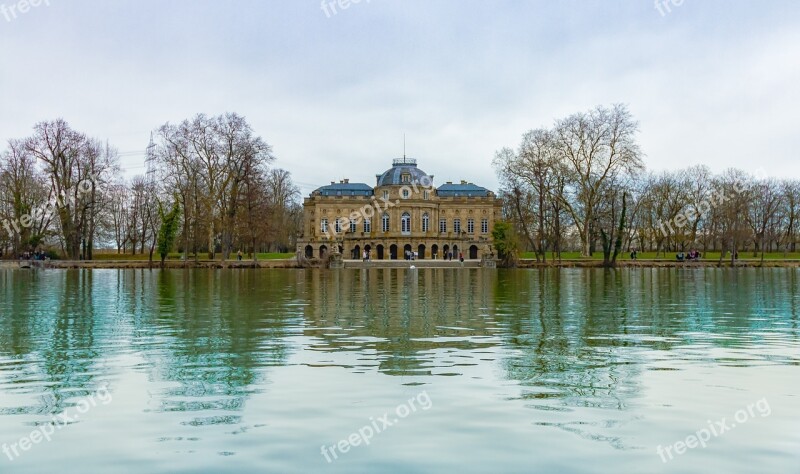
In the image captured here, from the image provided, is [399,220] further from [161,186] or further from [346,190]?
[161,186]

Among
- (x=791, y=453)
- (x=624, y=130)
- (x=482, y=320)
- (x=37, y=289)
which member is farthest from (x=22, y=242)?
(x=791, y=453)

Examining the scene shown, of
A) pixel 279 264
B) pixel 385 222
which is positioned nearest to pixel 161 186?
pixel 279 264

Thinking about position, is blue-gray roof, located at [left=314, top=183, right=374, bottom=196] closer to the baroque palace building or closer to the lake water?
the baroque palace building

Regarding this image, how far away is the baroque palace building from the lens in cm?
8650

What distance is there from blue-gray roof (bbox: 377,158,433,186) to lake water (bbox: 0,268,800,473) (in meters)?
72.7

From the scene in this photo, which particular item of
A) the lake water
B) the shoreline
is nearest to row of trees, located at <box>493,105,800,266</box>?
the shoreline

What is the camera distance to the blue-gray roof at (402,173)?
8919cm

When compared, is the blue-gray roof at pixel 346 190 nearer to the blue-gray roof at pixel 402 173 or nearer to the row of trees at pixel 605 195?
the blue-gray roof at pixel 402 173

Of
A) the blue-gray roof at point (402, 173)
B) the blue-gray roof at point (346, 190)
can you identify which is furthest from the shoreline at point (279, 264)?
the blue-gray roof at point (346, 190)

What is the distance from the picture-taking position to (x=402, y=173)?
89062 millimetres

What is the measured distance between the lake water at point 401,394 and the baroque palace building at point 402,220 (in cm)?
6938

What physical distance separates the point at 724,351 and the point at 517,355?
3225 millimetres

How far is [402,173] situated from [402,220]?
5.77 m

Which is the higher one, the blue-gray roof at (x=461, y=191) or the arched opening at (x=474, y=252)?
the blue-gray roof at (x=461, y=191)
